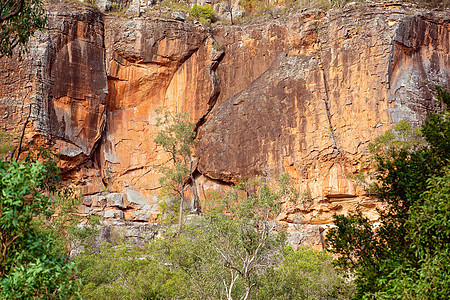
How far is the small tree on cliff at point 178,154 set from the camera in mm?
35969

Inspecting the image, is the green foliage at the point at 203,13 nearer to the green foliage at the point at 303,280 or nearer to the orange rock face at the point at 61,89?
the orange rock face at the point at 61,89

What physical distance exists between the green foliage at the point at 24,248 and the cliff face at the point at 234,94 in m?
23.7

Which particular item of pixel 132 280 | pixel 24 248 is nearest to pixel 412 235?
pixel 24 248

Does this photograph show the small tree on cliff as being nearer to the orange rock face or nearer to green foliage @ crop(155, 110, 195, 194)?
green foliage @ crop(155, 110, 195, 194)

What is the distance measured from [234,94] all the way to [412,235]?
29437 mm

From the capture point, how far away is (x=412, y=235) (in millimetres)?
9688

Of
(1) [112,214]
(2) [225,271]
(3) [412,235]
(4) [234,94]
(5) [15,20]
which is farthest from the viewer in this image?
(4) [234,94]

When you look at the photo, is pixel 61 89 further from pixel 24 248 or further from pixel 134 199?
pixel 24 248

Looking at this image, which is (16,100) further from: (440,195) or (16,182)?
(440,195)

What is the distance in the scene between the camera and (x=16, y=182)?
7742 mm

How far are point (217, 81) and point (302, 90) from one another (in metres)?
7.51

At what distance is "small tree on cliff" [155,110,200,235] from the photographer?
36.0 meters

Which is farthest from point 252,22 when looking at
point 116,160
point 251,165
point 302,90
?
point 116,160

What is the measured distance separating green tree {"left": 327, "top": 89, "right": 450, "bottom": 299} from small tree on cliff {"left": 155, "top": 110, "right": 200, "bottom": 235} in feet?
76.2
